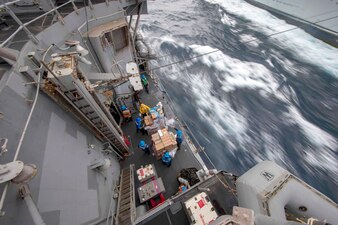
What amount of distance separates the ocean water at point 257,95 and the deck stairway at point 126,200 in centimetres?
522

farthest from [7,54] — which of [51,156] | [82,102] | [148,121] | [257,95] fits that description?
[257,95]

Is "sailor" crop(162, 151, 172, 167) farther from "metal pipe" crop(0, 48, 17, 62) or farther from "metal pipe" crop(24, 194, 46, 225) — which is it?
"metal pipe" crop(0, 48, 17, 62)

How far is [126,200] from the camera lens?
271 inches

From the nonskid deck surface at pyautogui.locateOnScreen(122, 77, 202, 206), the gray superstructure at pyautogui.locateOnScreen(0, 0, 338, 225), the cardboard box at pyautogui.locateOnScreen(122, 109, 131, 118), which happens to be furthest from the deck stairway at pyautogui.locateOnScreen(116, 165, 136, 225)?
the cardboard box at pyautogui.locateOnScreen(122, 109, 131, 118)

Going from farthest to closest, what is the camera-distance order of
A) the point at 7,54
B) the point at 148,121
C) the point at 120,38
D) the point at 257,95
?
the point at 257,95 < the point at 120,38 < the point at 148,121 < the point at 7,54

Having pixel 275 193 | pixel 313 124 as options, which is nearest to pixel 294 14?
pixel 313 124

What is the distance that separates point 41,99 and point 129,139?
615cm

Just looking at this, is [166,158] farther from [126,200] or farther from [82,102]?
[82,102]

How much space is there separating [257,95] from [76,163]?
14563mm

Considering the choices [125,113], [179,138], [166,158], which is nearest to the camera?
[166,158]

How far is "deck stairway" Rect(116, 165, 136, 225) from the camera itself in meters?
5.90

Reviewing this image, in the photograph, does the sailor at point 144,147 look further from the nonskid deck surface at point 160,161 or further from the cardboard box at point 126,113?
the cardboard box at point 126,113

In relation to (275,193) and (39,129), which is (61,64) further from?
(275,193)

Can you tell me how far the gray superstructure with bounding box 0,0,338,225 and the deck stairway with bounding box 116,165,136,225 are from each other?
4cm
